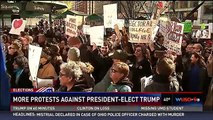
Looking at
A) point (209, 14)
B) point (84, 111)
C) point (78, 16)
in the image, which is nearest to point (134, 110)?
point (84, 111)

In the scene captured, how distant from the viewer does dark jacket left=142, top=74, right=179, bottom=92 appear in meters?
2.90

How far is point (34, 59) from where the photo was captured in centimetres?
291

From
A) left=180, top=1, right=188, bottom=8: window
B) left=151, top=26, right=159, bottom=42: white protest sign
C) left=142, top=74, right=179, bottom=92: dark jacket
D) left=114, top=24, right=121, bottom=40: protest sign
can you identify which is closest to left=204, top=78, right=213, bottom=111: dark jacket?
Answer: left=142, top=74, right=179, bottom=92: dark jacket

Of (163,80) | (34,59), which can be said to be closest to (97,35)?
(34,59)

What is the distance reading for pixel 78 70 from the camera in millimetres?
2961

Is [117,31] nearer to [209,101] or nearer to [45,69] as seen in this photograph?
[45,69]

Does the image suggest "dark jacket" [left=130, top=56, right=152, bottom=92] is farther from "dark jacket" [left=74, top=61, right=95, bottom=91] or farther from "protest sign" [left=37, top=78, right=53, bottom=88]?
"protest sign" [left=37, top=78, right=53, bottom=88]

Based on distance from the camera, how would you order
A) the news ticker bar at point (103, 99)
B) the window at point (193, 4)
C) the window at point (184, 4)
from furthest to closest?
1. the window at point (184, 4)
2. the window at point (193, 4)
3. the news ticker bar at point (103, 99)

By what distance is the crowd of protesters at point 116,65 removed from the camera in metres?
2.91

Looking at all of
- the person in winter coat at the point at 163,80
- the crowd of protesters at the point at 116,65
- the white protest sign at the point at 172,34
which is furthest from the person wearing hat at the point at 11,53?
the white protest sign at the point at 172,34

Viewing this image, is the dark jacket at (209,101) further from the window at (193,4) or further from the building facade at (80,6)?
the building facade at (80,6)

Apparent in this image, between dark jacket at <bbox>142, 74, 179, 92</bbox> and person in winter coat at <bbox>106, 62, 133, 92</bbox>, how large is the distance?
0.15 meters

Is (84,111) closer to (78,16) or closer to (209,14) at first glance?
(78,16)

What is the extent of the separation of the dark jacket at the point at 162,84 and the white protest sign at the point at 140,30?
31cm
